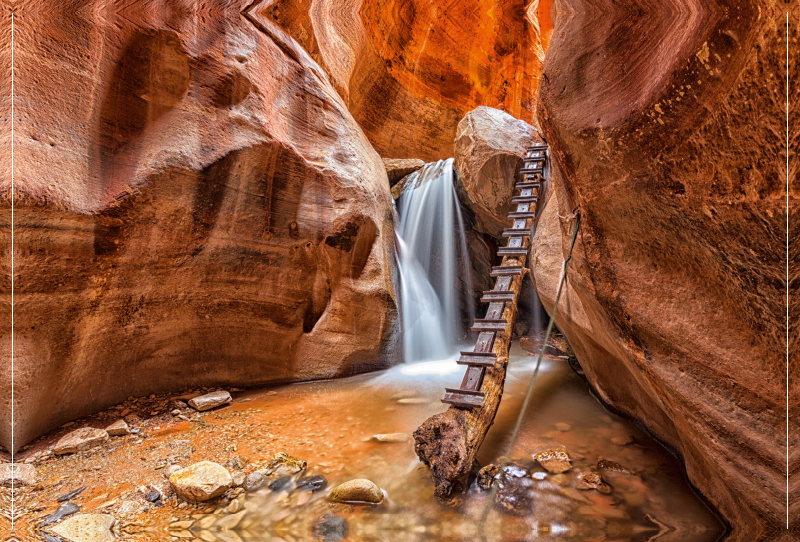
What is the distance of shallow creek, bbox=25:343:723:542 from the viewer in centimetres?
238

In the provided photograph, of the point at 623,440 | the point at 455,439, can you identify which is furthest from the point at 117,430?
the point at 623,440

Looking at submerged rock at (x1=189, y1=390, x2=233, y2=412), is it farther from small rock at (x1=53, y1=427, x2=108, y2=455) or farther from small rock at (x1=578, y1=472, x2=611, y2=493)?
small rock at (x1=578, y1=472, x2=611, y2=493)

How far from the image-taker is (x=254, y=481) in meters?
2.88

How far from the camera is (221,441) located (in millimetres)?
3582

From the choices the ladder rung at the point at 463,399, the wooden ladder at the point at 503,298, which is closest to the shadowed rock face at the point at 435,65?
the wooden ladder at the point at 503,298

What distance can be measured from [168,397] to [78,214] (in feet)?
7.00

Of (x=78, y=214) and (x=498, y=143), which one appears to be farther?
(x=498, y=143)

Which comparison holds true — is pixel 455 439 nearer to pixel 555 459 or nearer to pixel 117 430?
pixel 555 459

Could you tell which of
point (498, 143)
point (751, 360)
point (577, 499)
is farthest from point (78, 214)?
point (498, 143)

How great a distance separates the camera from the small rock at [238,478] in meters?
2.81

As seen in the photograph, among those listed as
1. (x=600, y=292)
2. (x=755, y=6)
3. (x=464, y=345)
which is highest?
(x=755, y=6)

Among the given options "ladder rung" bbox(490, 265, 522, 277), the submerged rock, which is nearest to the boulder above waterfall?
"ladder rung" bbox(490, 265, 522, 277)

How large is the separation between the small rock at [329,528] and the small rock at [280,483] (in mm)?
471

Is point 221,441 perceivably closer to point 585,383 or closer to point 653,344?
point 653,344
